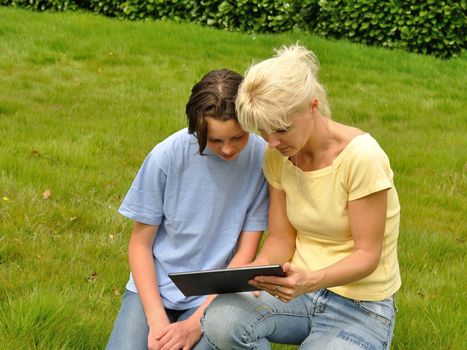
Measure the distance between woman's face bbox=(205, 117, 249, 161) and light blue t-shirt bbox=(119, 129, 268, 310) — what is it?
4.2 inches

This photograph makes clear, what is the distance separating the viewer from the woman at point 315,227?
2.73m

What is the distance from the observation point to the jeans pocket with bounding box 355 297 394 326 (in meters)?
2.91

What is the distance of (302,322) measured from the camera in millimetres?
3008

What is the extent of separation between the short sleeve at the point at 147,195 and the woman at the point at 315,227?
0.42 meters

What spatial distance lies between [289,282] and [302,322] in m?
0.37

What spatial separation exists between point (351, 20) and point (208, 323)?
7746 millimetres

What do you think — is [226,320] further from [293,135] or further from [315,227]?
[293,135]

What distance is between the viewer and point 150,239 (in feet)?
10.5

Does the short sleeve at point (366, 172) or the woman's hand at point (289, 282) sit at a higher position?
the short sleeve at point (366, 172)

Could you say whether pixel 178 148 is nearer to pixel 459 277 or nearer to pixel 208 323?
pixel 208 323

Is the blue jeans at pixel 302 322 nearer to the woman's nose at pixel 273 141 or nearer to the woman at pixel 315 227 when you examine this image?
the woman at pixel 315 227

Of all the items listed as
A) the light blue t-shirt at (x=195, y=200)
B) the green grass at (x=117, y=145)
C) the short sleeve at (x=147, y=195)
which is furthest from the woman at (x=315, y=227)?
the green grass at (x=117, y=145)

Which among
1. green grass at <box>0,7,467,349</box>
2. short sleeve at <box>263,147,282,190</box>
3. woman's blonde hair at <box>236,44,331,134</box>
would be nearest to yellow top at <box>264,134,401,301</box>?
short sleeve at <box>263,147,282,190</box>

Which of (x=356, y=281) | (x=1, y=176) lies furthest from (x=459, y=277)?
(x=1, y=176)
